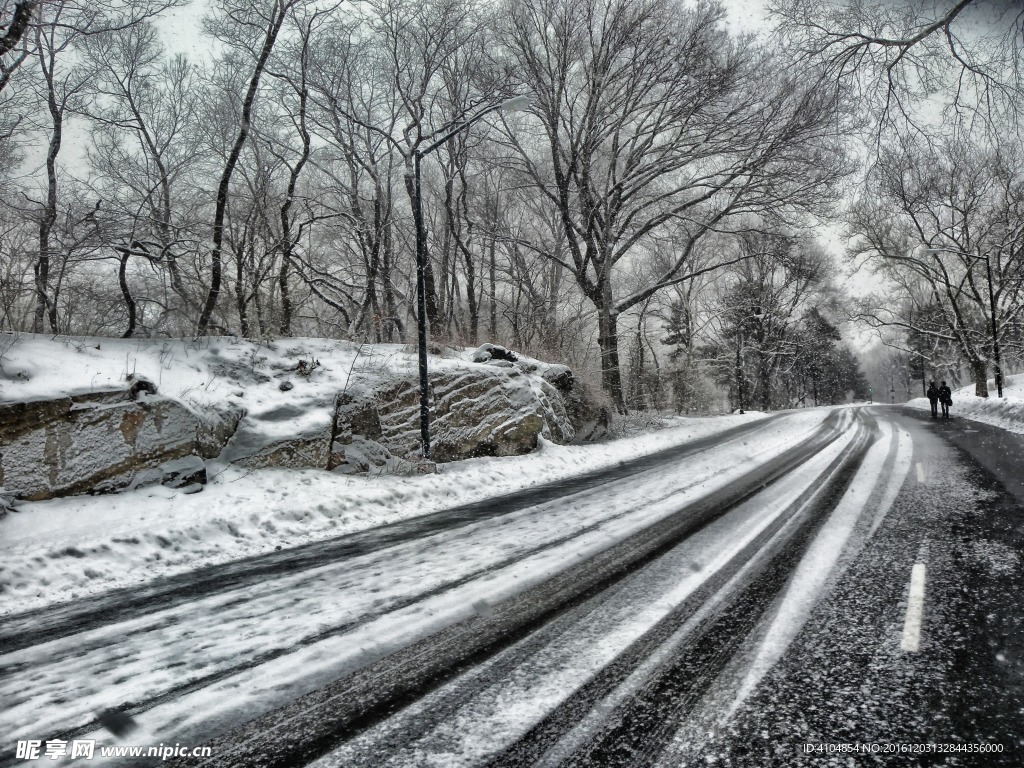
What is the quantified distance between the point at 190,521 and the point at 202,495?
0.99 meters

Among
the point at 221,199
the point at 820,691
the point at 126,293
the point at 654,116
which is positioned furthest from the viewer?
the point at 654,116

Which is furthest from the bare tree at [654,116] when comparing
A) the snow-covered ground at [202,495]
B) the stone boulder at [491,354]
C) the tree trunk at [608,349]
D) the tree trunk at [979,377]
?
the tree trunk at [979,377]

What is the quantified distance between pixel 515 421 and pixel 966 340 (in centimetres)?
3291

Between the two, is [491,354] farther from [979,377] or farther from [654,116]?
[979,377]

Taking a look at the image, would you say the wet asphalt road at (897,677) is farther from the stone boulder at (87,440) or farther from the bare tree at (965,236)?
the bare tree at (965,236)

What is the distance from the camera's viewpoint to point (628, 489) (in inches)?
347

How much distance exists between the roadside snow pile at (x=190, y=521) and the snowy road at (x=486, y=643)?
2.92 feet

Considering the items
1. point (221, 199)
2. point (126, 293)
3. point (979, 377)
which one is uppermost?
A: point (221, 199)

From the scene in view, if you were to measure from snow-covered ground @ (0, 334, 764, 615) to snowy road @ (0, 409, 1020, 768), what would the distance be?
111 cm

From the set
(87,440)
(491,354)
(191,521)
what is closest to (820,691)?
(191,521)

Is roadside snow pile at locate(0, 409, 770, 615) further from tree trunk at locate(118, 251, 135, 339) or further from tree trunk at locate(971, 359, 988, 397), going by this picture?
tree trunk at locate(971, 359, 988, 397)

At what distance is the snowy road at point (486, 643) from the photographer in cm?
227

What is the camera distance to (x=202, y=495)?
770cm

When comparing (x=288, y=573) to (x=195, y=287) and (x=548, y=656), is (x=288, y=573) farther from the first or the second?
(x=195, y=287)
